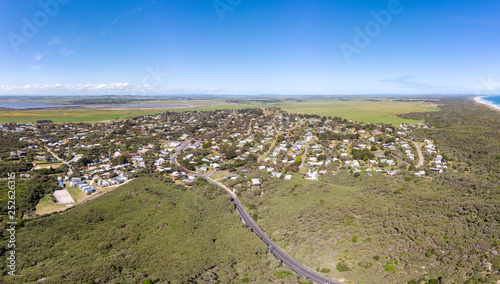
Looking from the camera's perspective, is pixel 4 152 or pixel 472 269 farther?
pixel 4 152

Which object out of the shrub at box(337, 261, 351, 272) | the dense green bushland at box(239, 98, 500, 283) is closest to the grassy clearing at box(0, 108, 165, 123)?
the dense green bushland at box(239, 98, 500, 283)

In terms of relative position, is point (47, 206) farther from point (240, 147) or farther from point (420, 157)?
point (420, 157)

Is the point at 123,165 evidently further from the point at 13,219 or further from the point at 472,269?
the point at 472,269

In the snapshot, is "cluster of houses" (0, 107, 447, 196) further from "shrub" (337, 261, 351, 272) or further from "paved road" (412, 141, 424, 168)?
"shrub" (337, 261, 351, 272)

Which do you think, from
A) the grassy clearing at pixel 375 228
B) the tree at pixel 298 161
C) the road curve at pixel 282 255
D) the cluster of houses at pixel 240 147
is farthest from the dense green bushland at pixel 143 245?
the tree at pixel 298 161

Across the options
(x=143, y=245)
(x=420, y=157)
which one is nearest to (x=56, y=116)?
(x=143, y=245)

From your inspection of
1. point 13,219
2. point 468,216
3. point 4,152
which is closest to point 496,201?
point 468,216
